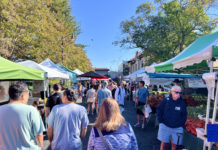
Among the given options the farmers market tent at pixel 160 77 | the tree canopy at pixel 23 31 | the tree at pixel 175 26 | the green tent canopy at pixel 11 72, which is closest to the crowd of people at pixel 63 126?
the green tent canopy at pixel 11 72

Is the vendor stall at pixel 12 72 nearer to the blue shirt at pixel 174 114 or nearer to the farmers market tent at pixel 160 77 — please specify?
the blue shirt at pixel 174 114

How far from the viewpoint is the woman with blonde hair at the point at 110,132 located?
5.43 ft

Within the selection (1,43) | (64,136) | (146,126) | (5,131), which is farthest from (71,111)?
(1,43)

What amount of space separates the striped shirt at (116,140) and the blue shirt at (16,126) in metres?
0.83

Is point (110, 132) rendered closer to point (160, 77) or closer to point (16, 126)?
point (16, 126)

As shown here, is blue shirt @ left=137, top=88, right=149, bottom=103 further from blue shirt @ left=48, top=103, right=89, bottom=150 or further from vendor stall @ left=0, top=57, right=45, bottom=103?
blue shirt @ left=48, top=103, right=89, bottom=150

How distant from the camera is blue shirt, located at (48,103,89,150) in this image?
219 centimetres

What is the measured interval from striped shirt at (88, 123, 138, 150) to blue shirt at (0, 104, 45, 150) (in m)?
0.83

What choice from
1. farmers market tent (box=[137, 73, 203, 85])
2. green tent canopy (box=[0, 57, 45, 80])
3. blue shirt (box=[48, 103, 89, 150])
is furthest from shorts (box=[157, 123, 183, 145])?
farmers market tent (box=[137, 73, 203, 85])

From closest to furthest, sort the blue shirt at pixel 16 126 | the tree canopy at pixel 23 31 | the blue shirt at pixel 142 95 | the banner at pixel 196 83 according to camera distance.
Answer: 1. the blue shirt at pixel 16 126
2. the blue shirt at pixel 142 95
3. the banner at pixel 196 83
4. the tree canopy at pixel 23 31

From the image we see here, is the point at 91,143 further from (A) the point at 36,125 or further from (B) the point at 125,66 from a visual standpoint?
(B) the point at 125,66

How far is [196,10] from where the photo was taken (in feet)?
46.0

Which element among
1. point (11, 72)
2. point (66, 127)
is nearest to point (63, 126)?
point (66, 127)

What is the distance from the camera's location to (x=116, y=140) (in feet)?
5.49
